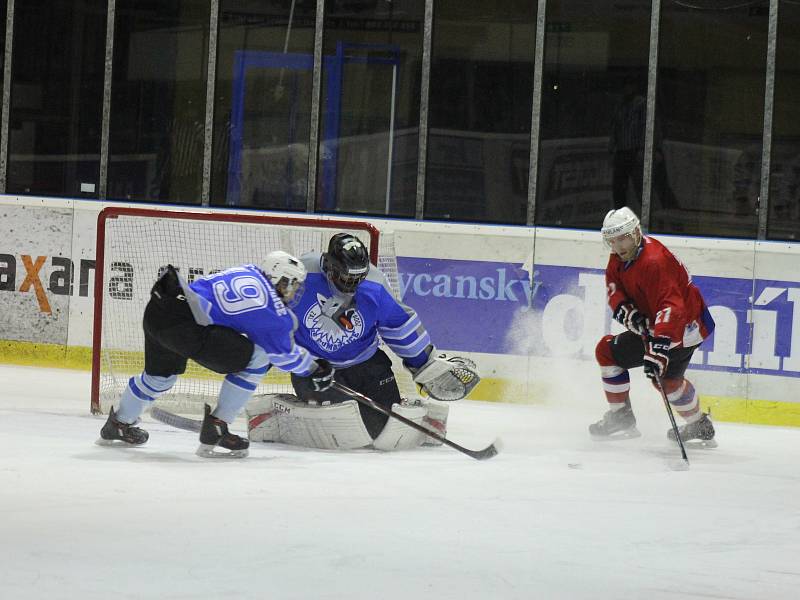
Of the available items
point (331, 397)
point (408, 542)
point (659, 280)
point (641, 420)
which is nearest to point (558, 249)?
point (641, 420)

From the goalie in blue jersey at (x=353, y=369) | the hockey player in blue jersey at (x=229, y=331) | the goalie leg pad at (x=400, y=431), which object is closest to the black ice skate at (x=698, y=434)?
the goalie in blue jersey at (x=353, y=369)

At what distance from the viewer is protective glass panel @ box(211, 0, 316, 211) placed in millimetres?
7258

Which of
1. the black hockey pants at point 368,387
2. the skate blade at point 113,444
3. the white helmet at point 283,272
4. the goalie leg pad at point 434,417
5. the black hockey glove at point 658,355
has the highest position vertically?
the white helmet at point 283,272

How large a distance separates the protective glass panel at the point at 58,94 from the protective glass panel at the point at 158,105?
0.45 feet

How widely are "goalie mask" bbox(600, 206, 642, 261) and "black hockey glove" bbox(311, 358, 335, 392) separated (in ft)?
4.52

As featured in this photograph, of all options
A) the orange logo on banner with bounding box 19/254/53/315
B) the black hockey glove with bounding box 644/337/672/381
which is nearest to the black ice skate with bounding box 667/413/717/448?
the black hockey glove with bounding box 644/337/672/381

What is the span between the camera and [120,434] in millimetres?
4328

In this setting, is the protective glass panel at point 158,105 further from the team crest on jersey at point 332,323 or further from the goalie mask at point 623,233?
the goalie mask at point 623,233

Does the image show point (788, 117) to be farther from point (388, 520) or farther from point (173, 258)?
point (388, 520)

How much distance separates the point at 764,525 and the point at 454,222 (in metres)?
3.39

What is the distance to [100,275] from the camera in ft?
17.3

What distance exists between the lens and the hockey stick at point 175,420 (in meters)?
4.88

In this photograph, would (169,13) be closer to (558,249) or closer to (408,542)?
(558,249)

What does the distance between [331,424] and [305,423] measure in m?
0.11
